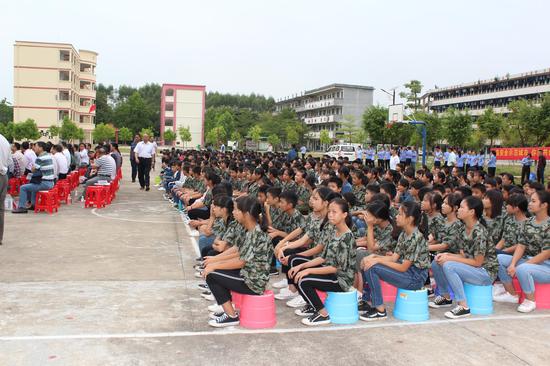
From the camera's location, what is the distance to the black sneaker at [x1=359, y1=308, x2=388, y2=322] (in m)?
4.85

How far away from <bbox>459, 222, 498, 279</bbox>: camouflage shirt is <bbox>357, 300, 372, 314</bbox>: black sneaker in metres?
1.14

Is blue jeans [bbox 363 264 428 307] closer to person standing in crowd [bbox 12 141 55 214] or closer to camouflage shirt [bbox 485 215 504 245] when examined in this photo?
camouflage shirt [bbox 485 215 504 245]

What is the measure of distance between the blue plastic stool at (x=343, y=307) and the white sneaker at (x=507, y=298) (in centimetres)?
184

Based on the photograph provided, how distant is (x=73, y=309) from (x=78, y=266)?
5.74 ft

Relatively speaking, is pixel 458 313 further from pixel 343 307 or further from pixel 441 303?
pixel 343 307

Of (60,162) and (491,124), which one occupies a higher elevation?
(491,124)

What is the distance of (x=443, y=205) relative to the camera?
550 centimetres

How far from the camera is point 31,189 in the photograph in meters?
10.6

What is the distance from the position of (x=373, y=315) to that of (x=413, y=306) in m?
0.39

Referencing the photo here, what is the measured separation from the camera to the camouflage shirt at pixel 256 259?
4.62 metres

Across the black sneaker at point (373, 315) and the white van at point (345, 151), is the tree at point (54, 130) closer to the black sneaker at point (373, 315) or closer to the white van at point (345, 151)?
the white van at point (345, 151)

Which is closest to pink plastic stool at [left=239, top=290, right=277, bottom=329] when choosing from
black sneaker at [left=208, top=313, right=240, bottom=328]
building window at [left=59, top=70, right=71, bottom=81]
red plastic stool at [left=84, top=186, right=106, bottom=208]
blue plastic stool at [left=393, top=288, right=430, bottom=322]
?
black sneaker at [left=208, top=313, right=240, bottom=328]

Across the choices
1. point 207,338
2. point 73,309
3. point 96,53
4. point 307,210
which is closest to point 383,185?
point 307,210

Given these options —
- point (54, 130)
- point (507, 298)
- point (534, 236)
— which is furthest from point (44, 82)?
point (534, 236)
